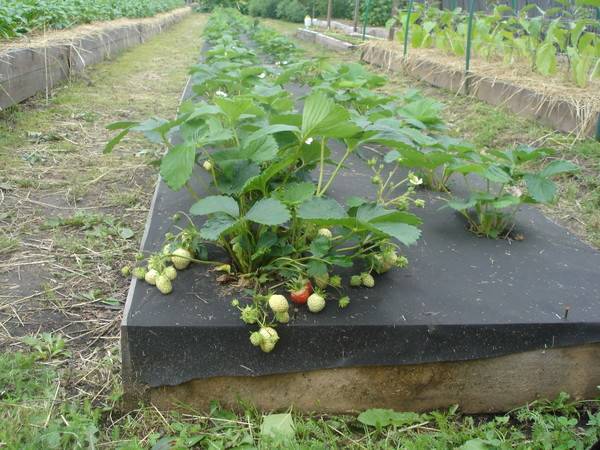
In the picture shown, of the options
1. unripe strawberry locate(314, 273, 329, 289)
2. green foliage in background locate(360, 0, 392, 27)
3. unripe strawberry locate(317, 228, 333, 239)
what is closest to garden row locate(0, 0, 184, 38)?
unripe strawberry locate(317, 228, 333, 239)

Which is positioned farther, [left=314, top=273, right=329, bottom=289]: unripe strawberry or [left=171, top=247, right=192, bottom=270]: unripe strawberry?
[left=171, top=247, right=192, bottom=270]: unripe strawberry

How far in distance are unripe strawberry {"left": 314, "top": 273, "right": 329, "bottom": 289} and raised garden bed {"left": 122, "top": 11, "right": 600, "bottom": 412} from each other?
0.22 ft

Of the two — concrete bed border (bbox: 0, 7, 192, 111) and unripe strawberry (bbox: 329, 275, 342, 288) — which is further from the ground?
concrete bed border (bbox: 0, 7, 192, 111)

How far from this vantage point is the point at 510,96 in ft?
12.9

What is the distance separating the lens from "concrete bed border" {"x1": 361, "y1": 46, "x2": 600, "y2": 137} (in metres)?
3.27

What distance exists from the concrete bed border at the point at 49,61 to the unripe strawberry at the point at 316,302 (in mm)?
3037

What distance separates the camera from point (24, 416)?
1311 mm

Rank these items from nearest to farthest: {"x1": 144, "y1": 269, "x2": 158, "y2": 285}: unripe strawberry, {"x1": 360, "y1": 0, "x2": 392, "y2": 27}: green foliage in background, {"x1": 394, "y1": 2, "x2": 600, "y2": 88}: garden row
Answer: {"x1": 144, "y1": 269, "x2": 158, "y2": 285}: unripe strawberry, {"x1": 394, "y1": 2, "x2": 600, "y2": 88}: garden row, {"x1": 360, "y1": 0, "x2": 392, "y2": 27}: green foliage in background

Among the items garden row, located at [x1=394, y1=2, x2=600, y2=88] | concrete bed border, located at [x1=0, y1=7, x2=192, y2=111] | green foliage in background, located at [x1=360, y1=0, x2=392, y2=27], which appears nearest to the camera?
concrete bed border, located at [x1=0, y1=7, x2=192, y2=111]

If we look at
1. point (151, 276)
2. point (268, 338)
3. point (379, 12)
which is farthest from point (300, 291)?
point (379, 12)

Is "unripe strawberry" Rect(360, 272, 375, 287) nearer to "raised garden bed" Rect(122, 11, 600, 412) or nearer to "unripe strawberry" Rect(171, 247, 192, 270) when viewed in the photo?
"raised garden bed" Rect(122, 11, 600, 412)

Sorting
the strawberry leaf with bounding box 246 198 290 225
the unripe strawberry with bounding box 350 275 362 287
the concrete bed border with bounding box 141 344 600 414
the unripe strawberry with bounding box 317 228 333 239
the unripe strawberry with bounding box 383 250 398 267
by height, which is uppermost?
the strawberry leaf with bounding box 246 198 290 225

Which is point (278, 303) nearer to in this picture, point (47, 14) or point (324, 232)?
point (324, 232)

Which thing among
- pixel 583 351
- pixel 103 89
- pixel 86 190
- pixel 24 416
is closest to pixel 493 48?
pixel 103 89
